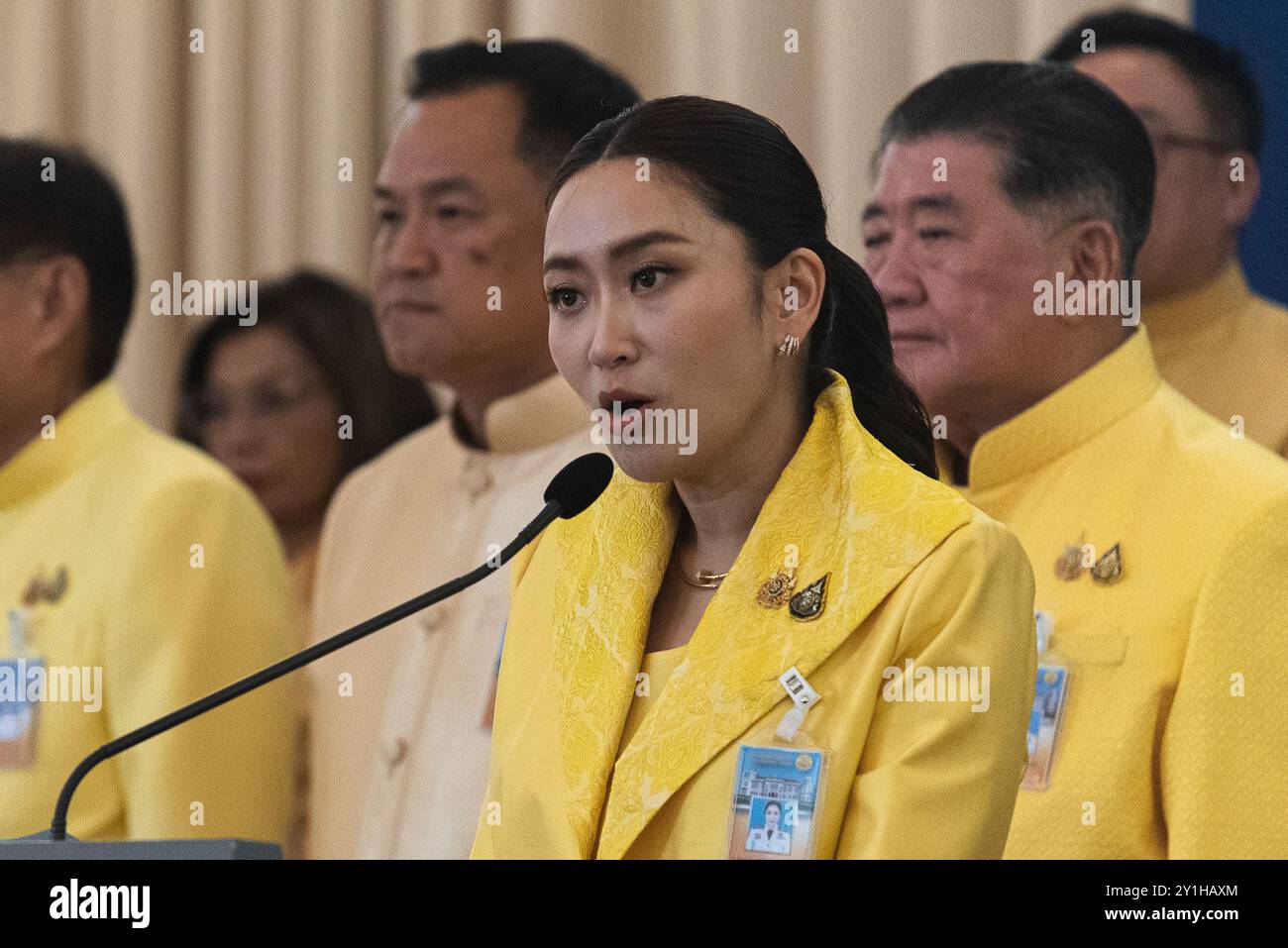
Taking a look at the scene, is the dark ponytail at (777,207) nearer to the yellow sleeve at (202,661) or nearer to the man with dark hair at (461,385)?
A: the man with dark hair at (461,385)

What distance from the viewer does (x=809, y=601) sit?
5.00 ft

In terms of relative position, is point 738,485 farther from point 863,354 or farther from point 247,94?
point 247,94

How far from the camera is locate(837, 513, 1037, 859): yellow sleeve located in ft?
4.63

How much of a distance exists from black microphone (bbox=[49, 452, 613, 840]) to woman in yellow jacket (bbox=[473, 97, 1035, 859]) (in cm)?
3

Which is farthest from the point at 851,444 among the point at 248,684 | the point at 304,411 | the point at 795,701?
the point at 304,411

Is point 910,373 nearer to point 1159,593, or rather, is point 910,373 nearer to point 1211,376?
point 1159,593

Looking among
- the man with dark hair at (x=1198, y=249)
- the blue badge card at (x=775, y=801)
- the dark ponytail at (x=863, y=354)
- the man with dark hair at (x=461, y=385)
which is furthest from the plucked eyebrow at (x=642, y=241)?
the man with dark hair at (x=1198, y=249)

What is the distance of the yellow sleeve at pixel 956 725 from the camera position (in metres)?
1.41

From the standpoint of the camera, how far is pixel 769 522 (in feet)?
5.17

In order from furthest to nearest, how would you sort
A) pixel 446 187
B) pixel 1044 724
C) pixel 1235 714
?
1. pixel 446 187
2. pixel 1044 724
3. pixel 1235 714

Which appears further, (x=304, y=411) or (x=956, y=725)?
(x=304, y=411)

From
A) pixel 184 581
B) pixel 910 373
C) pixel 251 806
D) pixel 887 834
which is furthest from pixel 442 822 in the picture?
pixel 887 834

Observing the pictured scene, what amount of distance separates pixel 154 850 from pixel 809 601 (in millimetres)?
517

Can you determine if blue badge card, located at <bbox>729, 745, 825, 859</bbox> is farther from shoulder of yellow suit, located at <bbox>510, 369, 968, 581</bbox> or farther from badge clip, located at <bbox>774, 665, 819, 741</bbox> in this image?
shoulder of yellow suit, located at <bbox>510, 369, 968, 581</bbox>
